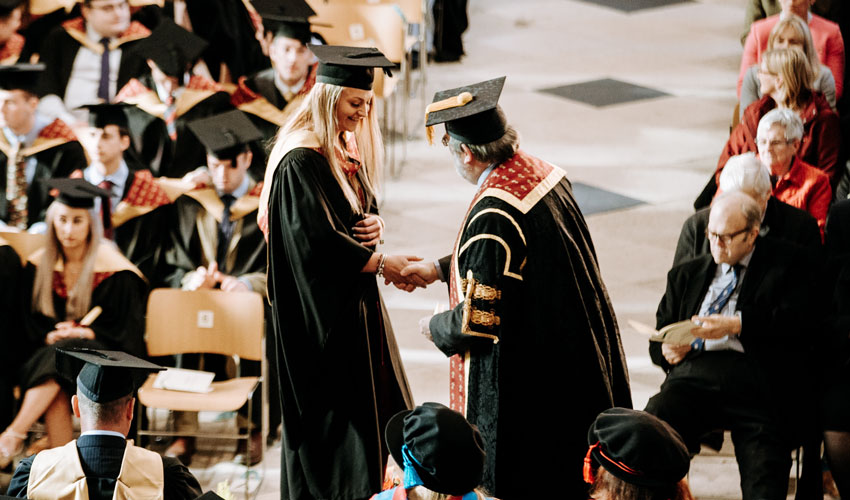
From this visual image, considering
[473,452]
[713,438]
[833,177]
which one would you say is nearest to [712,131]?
[833,177]

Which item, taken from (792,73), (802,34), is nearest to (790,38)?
(802,34)

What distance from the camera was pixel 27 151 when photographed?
680 cm

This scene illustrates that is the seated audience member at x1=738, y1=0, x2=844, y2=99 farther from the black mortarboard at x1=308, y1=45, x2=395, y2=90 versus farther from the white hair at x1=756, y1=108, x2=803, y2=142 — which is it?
the black mortarboard at x1=308, y1=45, x2=395, y2=90

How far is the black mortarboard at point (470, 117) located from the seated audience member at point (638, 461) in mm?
1224

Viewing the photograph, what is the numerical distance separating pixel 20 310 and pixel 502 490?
2852 mm

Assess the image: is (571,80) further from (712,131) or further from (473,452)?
(473,452)

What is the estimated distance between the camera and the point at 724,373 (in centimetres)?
490

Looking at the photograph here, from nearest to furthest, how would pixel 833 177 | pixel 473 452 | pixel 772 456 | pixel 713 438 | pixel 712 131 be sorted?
pixel 473 452 < pixel 772 456 < pixel 713 438 < pixel 833 177 < pixel 712 131

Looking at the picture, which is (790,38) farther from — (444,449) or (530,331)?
(444,449)

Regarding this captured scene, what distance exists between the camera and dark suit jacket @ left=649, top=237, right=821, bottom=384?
483cm

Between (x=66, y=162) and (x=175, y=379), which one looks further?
(x=66, y=162)

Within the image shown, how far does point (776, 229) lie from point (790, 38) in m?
2.14

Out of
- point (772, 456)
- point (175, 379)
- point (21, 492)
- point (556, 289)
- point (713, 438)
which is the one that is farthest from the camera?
point (175, 379)

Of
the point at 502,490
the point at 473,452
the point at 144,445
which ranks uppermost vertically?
the point at 473,452
